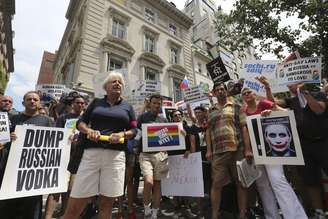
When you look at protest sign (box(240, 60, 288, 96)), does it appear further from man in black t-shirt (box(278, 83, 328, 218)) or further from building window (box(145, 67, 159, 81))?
building window (box(145, 67, 159, 81))

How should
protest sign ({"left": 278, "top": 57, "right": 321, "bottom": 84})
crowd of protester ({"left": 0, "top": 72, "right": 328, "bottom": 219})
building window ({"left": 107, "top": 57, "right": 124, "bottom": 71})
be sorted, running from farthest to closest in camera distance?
1. building window ({"left": 107, "top": 57, "right": 124, "bottom": 71})
2. protest sign ({"left": 278, "top": 57, "right": 321, "bottom": 84})
3. crowd of protester ({"left": 0, "top": 72, "right": 328, "bottom": 219})

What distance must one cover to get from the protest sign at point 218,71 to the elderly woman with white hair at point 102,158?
12.3 feet

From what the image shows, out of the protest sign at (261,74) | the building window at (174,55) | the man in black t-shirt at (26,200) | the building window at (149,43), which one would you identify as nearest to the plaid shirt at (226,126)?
the protest sign at (261,74)

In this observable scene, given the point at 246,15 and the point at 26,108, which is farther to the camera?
the point at 246,15

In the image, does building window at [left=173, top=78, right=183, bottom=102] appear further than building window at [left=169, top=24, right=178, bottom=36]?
No

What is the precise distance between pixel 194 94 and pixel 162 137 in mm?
2653

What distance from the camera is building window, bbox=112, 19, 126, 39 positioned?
1678cm

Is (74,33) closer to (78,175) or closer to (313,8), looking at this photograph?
(313,8)

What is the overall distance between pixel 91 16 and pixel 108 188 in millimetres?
15710

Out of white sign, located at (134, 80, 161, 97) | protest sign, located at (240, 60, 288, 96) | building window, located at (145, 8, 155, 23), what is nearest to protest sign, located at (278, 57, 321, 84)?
protest sign, located at (240, 60, 288, 96)

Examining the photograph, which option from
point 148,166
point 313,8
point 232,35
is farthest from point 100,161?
point 232,35

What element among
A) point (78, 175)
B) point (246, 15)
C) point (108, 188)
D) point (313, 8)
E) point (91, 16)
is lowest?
point (108, 188)

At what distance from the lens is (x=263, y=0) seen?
35.2 feet

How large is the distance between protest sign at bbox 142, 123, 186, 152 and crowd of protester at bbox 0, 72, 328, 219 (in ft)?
0.44
